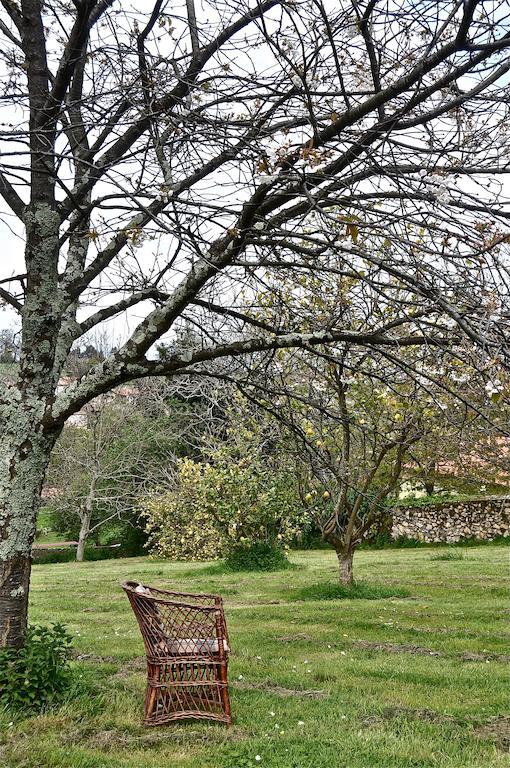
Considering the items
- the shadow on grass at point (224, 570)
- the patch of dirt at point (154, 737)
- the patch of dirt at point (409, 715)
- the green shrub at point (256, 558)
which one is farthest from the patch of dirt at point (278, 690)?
the green shrub at point (256, 558)

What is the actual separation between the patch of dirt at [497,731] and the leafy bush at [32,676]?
2805 mm

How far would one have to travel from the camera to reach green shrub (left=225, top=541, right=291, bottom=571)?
13383 mm

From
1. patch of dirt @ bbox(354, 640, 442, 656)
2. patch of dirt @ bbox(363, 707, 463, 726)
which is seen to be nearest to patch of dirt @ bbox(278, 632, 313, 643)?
patch of dirt @ bbox(354, 640, 442, 656)

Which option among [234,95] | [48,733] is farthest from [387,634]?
[234,95]

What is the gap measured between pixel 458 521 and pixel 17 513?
15499 mm

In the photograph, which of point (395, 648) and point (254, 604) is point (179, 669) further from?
point (254, 604)

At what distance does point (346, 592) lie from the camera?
29.9ft

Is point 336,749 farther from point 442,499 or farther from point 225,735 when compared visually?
point 442,499

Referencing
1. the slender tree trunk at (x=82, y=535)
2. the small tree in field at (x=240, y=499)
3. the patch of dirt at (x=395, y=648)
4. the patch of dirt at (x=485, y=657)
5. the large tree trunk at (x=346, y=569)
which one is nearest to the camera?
the patch of dirt at (x=485, y=657)

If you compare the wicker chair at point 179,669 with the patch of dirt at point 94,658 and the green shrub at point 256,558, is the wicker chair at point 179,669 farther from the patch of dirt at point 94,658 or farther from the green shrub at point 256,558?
the green shrub at point 256,558

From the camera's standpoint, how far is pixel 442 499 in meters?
18.4

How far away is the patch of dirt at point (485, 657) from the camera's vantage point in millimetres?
5703

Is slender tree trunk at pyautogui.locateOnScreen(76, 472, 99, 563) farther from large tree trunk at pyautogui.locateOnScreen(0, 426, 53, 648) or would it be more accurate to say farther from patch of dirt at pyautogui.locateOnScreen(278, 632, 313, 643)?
large tree trunk at pyautogui.locateOnScreen(0, 426, 53, 648)

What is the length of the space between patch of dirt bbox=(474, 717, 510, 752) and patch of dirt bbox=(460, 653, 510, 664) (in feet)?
5.16
